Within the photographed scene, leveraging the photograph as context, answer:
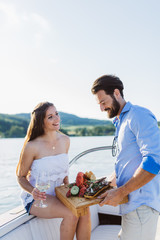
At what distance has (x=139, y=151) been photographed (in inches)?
49.0

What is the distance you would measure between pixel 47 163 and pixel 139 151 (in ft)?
3.13

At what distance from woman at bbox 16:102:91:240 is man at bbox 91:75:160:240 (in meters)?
0.45

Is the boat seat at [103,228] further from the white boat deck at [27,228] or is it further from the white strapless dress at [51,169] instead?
the white strapless dress at [51,169]

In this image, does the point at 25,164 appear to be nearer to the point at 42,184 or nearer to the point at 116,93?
the point at 42,184

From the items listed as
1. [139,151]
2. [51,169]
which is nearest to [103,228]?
[51,169]

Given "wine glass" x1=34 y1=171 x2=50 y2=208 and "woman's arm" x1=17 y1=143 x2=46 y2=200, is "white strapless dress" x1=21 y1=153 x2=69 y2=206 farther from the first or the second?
"wine glass" x1=34 y1=171 x2=50 y2=208

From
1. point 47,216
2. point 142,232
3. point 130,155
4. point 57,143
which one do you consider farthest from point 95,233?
point 130,155

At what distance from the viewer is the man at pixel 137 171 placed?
114cm

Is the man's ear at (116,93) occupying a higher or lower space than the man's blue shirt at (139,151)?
higher

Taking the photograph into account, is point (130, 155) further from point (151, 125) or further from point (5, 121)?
point (5, 121)

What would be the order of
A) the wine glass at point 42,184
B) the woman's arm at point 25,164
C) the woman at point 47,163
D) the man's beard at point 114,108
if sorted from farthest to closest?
1. the woman's arm at point 25,164
2. the woman at point 47,163
3. the wine glass at point 42,184
4. the man's beard at point 114,108

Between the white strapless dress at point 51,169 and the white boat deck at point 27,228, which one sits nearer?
the white boat deck at point 27,228

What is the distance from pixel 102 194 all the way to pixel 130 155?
0.88 ft

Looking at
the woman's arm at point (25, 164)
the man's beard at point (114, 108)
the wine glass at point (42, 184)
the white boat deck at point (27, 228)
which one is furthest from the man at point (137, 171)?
the woman's arm at point (25, 164)
